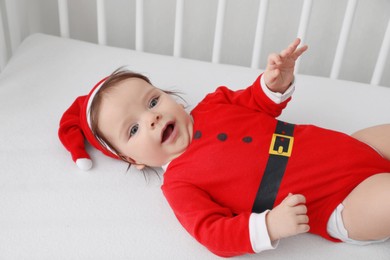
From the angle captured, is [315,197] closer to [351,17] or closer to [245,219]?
[245,219]

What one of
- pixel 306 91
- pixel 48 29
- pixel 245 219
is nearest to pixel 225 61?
pixel 306 91

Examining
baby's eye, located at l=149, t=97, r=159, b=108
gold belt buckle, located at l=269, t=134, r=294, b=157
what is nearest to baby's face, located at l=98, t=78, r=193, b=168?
baby's eye, located at l=149, t=97, r=159, b=108

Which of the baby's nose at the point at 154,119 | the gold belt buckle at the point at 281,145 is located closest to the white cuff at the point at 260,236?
the gold belt buckle at the point at 281,145

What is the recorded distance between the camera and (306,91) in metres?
1.08

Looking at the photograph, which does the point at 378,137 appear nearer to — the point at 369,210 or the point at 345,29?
the point at 369,210

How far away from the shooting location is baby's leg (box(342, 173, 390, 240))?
74 cm

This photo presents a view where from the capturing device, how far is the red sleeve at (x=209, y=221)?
736mm

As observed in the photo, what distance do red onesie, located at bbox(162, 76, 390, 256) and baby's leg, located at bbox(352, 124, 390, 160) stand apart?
0.09 ft

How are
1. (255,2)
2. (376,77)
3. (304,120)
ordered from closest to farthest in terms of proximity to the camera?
(304,120) → (376,77) → (255,2)

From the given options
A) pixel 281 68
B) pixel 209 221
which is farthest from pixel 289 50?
pixel 209 221

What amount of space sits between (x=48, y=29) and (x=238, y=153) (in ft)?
2.74

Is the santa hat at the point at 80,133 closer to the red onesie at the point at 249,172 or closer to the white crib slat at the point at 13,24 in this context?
the red onesie at the point at 249,172

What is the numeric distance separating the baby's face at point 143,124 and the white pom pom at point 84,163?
0.06m

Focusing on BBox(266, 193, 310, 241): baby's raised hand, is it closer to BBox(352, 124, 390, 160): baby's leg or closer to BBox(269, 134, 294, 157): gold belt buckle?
BBox(269, 134, 294, 157): gold belt buckle
